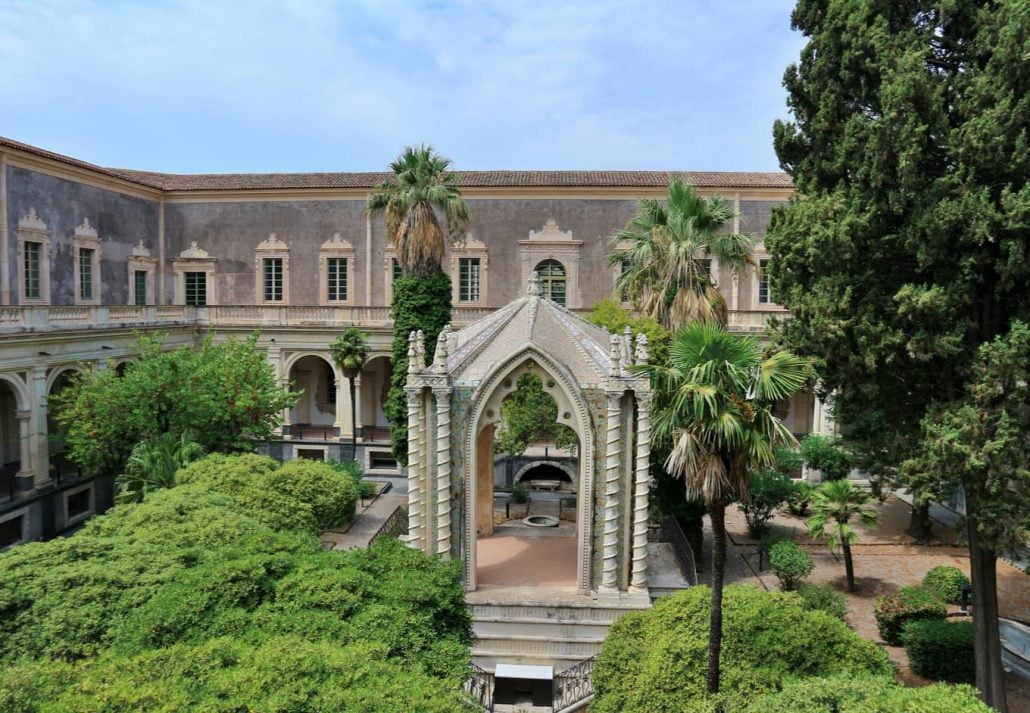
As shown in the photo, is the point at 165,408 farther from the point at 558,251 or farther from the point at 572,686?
the point at 558,251

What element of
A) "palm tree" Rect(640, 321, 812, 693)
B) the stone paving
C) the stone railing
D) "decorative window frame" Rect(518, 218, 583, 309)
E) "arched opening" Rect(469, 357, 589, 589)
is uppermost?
"decorative window frame" Rect(518, 218, 583, 309)

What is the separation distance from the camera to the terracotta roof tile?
102ft

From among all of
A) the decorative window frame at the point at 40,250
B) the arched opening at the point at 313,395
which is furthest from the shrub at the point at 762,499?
the decorative window frame at the point at 40,250

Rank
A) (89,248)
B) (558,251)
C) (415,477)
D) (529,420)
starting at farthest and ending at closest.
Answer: (558,251) → (89,248) → (529,420) → (415,477)

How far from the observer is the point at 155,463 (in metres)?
18.0

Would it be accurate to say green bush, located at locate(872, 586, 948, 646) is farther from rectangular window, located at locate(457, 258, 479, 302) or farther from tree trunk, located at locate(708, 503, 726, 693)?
rectangular window, located at locate(457, 258, 479, 302)

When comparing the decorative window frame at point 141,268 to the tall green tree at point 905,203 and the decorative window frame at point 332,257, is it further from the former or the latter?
the tall green tree at point 905,203

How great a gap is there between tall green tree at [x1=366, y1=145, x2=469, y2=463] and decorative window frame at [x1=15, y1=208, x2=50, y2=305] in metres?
12.9

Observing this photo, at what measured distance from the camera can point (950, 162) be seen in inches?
433

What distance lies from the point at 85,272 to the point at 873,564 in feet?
97.7

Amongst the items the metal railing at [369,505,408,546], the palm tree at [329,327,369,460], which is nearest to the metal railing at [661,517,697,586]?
the metal railing at [369,505,408,546]

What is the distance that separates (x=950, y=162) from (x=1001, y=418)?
152 inches

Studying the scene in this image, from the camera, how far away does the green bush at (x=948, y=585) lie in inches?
639

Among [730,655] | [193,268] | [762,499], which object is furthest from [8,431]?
[730,655]
